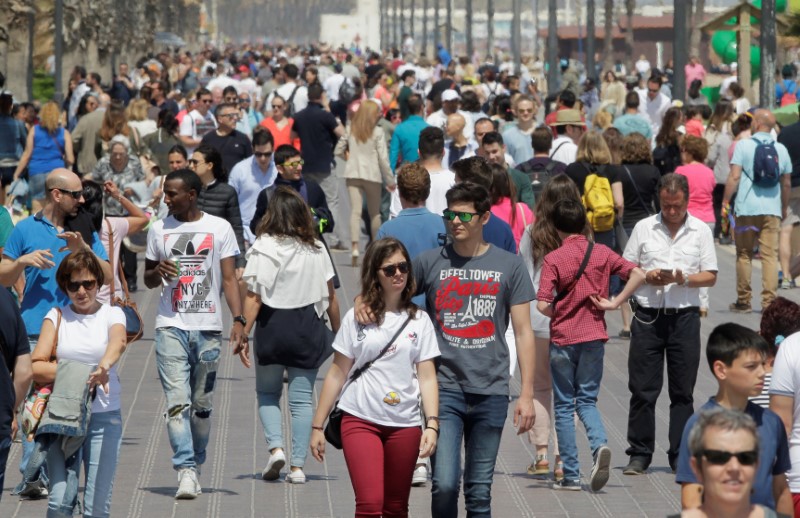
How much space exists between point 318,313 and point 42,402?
2113mm

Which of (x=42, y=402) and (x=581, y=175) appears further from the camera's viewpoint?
(x=581, y=175)

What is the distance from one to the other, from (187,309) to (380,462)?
2.24 m

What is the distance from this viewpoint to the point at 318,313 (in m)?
8.76

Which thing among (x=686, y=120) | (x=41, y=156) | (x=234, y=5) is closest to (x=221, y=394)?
(x=41, y=156)

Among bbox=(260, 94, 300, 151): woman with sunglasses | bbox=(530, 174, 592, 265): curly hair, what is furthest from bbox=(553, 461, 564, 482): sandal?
bbox=(260, 94, 300, 151): woman with sunglasses

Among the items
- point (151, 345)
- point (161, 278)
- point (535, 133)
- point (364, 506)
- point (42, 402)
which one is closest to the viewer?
point (364, 506)

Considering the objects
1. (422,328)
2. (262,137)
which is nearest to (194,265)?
(422,328)

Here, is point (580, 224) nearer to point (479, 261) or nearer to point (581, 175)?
point (479, 261)

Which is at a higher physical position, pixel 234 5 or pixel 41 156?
pixel 234 5

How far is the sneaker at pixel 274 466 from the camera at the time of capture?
8844 millimetres

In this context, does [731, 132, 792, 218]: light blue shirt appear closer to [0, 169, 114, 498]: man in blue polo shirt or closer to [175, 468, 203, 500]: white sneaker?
[175, 468, 203, 500]: white sneaker

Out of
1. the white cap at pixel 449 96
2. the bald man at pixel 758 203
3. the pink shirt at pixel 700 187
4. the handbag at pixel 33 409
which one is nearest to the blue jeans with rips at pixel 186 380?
the handbag at pixel 33 409

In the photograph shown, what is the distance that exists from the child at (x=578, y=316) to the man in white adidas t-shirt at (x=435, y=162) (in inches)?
64.3

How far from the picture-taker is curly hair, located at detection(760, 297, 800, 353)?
6.21 metres
